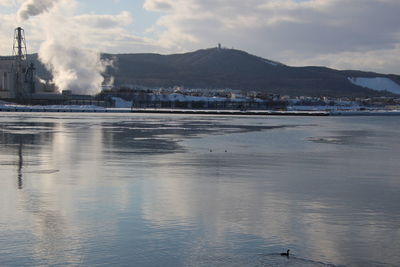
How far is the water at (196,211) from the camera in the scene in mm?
10367

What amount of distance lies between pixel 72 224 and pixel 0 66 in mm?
154474

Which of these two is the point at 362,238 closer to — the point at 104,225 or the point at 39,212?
the point at 104,225

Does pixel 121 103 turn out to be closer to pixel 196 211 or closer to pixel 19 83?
pixel 19 83

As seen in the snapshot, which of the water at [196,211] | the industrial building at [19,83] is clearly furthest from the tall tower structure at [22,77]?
the water at [196,211]

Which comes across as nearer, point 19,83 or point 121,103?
point 19,83

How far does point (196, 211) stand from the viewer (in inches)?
555

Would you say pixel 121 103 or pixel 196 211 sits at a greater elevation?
A: pixel 121 103

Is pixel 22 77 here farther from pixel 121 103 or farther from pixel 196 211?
pixel 196 211

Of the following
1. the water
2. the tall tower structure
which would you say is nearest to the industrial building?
the tall tower structure

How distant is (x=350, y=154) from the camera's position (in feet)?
98.7

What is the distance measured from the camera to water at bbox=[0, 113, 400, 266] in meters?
10.4

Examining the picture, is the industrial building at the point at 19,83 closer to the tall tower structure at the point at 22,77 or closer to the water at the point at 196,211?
the tall tower structure at the point at 22,77

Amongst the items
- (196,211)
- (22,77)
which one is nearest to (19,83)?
(22,77)

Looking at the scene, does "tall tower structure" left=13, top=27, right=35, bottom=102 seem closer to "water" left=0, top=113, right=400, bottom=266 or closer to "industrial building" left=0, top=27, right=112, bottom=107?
"industrial building" left=0, top=27, right=112, bottom=107
